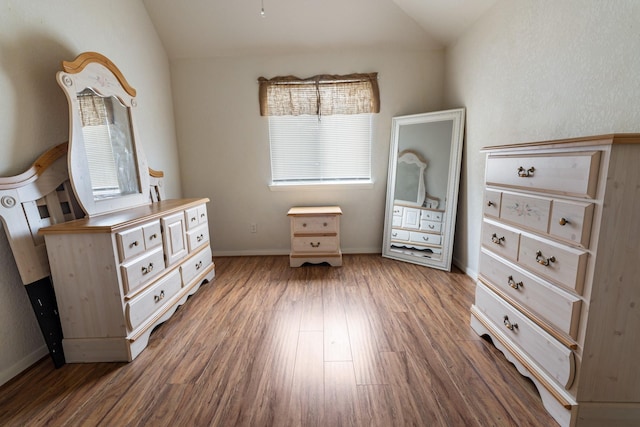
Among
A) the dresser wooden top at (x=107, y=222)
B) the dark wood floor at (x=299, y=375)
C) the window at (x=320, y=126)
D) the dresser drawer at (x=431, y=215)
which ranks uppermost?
the window at (x=320, y=126)

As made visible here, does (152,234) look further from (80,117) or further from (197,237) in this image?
(80,117)

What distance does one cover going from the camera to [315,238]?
3129mm

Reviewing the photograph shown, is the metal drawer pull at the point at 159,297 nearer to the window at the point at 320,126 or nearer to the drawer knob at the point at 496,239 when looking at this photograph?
the window at the point at 320,126

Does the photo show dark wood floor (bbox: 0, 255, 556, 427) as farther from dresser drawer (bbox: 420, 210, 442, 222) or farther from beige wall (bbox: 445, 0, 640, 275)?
beige wall (bbox: 445, 0, 640, 275)

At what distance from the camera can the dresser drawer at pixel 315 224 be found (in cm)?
310

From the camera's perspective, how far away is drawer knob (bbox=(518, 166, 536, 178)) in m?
1.35

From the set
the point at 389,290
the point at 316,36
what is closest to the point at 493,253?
the point at 389,290

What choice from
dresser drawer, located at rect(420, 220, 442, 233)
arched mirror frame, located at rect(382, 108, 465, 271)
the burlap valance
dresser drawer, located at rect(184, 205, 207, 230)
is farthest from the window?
dresser drawer, located at rect(184, 205, 207, 230)

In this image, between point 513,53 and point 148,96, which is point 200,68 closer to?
point 148,96

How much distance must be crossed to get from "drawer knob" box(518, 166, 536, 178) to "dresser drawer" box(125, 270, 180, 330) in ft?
7.45

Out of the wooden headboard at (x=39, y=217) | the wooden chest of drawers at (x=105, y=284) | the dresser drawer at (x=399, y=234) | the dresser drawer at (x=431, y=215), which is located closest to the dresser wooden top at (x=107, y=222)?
the wooden chest of drawers at (x=105, y=284)

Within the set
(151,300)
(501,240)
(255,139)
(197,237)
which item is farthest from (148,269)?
(501,240)

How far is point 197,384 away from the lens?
1.48 meters

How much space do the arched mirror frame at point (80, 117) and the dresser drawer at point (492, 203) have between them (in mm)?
2509
